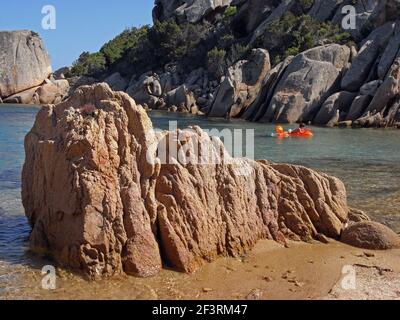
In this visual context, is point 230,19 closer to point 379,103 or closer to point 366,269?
point 379,103

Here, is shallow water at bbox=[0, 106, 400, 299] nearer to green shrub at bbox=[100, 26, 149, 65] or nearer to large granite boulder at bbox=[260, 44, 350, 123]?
large granite boulder at bbox=[260, 44, 350, 123]

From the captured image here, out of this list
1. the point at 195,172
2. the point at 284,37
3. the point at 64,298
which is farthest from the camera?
the point at 284,37

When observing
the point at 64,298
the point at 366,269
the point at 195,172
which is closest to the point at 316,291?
the point at 366,269

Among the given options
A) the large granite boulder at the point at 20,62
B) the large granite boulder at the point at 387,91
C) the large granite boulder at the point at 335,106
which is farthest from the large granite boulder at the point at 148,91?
the large granite boulder at the point at 387,91

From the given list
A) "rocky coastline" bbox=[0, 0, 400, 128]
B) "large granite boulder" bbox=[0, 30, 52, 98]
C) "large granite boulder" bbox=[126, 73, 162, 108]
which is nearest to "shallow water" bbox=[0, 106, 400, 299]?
"rocky coastline" bbox=[0, 0, 400, 128]

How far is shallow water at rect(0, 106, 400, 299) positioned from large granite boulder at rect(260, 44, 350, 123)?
444 cm

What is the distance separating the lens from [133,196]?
7.81 metres

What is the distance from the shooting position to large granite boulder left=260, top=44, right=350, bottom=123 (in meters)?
39.9

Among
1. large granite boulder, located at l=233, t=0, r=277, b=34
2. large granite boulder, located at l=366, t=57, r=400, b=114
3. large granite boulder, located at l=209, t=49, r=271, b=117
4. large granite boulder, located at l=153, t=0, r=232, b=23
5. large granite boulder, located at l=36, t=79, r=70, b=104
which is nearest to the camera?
large granite boulder, located at l=366, t=57, r=400, b=114

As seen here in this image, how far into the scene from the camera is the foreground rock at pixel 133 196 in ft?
24.8

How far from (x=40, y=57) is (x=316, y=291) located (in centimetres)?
6382

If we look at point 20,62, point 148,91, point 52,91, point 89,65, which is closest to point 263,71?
point 148,91

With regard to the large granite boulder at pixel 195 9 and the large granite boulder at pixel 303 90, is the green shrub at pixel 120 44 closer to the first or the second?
the large granite boulder at pixel 195 9

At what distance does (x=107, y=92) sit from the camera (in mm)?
8539
